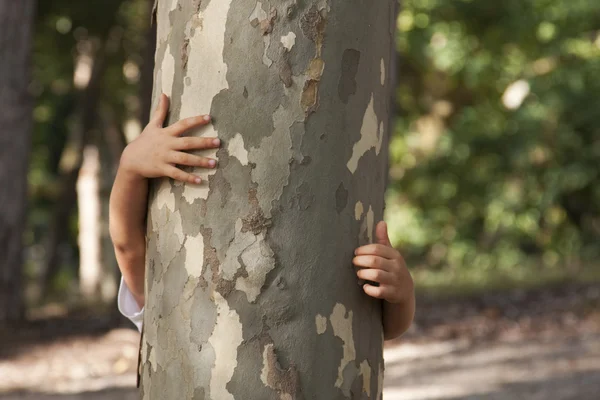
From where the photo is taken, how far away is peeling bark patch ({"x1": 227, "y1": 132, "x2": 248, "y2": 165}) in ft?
5.64

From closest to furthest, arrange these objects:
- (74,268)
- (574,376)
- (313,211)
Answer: (313,211) < (574,376) < (74,268)

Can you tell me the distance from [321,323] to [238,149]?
39 cm

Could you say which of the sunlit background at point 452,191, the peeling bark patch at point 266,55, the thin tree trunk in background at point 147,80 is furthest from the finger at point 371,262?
the thin tree trunk in background at point 147,80

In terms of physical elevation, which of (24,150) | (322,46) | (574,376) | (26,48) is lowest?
(574,376)

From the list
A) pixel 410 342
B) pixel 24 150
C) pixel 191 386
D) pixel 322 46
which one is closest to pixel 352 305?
pixel 191 386

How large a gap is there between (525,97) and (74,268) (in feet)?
49.1

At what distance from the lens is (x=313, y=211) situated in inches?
67.5

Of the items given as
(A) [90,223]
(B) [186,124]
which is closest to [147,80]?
(A) [90,223]

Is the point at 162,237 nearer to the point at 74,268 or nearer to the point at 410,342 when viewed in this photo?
the point at 410,342

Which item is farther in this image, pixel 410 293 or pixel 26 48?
pixel 26 48

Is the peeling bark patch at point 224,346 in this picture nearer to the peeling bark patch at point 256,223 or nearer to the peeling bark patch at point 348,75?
the peeling bark patch at point 256,223

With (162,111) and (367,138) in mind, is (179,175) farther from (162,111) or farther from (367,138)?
(367,138)

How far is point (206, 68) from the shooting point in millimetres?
1765

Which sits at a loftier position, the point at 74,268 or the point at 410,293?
the point at 74,268
